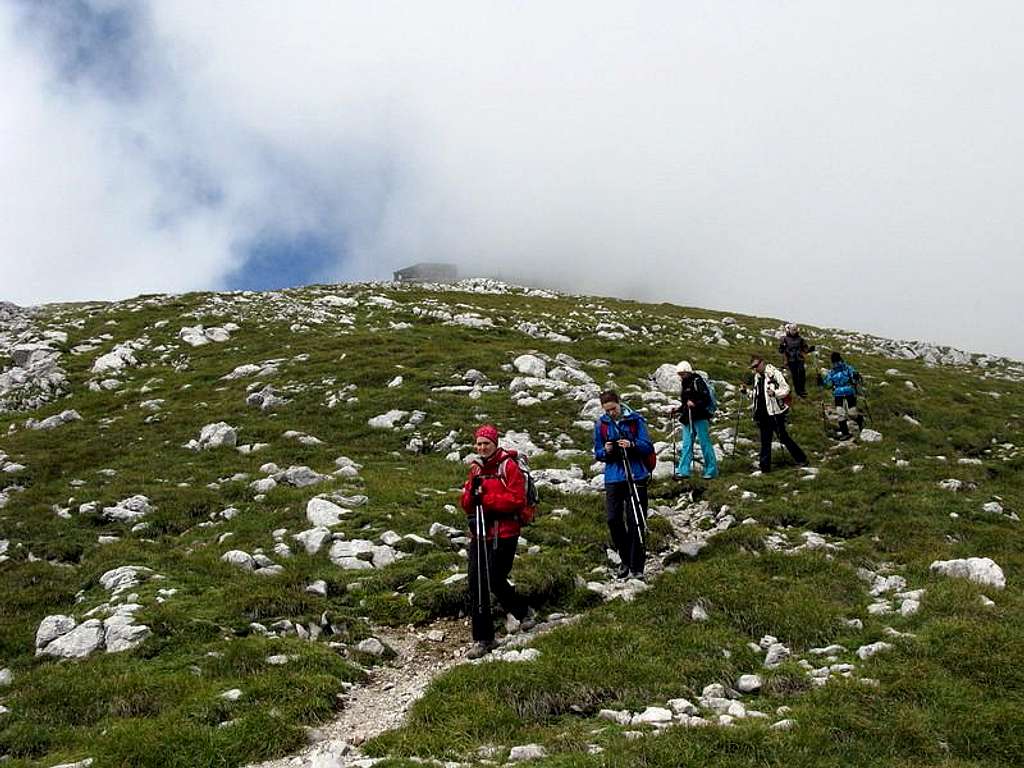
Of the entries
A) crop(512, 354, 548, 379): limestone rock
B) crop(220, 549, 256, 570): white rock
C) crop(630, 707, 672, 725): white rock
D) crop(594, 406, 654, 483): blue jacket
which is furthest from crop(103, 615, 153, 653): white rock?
crop(512, 354, 548, 379): limestone rock

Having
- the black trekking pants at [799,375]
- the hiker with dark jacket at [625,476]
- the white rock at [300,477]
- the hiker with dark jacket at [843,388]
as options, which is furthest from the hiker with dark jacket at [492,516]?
the black trekking pants at [799,375]

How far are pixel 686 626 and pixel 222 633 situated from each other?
23.3ft

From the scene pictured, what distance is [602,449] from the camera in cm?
1355

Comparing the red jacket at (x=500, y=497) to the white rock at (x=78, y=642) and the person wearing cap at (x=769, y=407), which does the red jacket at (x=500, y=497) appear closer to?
the white rock at (x=78, y=642)

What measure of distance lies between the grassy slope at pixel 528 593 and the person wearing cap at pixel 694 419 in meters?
0.75

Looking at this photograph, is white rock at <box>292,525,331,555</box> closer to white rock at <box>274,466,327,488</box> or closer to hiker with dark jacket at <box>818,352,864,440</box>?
white rock at <box>274,466,327,488</box>

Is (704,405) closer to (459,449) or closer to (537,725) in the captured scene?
(459,449)

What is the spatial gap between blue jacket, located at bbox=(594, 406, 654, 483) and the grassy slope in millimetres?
1941

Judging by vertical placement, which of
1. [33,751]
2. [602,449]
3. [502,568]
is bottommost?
[33,751]

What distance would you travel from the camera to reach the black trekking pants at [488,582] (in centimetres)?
1079

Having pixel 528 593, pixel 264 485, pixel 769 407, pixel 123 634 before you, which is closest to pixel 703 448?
pixel 769 407

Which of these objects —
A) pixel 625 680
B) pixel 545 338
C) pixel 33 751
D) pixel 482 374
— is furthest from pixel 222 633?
pixel 545 338

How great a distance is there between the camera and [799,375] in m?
30.4

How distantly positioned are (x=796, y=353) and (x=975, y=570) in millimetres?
18900
